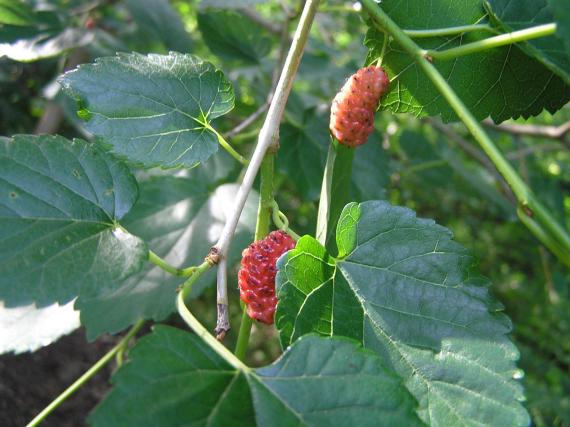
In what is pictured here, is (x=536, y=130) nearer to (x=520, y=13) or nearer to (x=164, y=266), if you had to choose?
(x=520, y=13)

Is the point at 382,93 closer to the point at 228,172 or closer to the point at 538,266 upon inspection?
the point at 228,172

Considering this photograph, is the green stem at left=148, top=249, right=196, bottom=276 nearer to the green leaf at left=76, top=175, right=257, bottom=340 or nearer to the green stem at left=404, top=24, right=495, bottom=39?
the green leaf at left=76, top=175, right=257, bottom=340

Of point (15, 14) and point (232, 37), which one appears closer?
point (15, 14)

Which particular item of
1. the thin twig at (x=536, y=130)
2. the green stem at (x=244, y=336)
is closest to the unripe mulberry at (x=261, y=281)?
the green stem at (x=244, y=336)

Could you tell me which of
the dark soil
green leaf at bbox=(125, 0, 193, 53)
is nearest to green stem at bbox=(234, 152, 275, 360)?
green leaf at bbox=(125, 0, 193, 53)

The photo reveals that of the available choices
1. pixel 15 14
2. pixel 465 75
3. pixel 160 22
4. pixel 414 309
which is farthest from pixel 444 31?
pixel 160 22

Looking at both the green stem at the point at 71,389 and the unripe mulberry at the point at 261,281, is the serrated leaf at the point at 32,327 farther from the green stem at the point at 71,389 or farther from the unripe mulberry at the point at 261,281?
the unripe mulberry at the point at 261,281

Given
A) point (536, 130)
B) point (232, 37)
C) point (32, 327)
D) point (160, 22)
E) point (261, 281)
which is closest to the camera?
point (261, 281)
